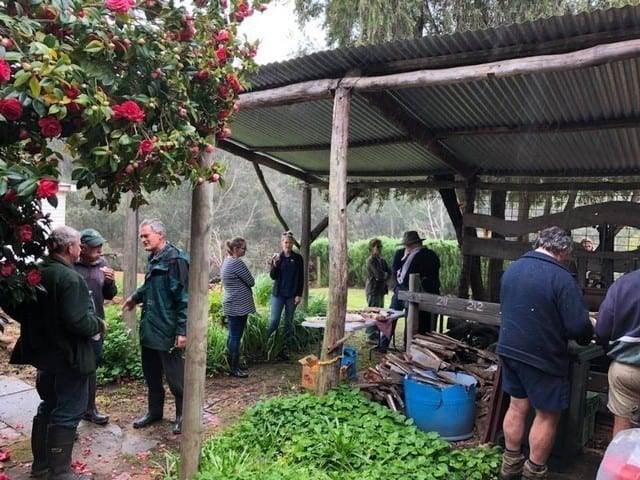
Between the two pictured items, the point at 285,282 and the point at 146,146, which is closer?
the point at 146,146

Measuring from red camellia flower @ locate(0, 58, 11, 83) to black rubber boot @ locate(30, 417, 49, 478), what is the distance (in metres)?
2.81

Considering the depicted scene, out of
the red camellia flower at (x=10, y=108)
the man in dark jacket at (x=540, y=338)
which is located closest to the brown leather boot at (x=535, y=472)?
the man in dark jacket at (x=540, y=338)

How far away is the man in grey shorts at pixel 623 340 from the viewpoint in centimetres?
314

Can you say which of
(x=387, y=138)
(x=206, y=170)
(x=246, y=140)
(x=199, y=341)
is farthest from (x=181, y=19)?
(x=246, y=140)

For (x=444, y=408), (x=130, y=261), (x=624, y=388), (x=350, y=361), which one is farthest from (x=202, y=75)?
(x=130, y=261)

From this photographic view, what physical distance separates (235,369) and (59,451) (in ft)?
10.1

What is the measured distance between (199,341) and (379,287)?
20.4 ft

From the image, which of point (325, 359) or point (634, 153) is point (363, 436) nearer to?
point (325, 359)

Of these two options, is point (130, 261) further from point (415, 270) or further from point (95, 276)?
point (415, 270)

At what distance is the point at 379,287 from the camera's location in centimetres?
915

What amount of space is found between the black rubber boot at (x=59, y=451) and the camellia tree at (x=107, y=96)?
1.12 meters

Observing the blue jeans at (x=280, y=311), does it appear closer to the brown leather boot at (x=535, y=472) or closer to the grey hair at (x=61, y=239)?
the grey hair at (x=61, y=239)

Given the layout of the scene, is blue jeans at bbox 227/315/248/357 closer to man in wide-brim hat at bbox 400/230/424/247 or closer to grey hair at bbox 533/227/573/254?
man in wide-brim hat at bbox 400/230/424/247

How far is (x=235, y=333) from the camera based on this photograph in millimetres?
6195
